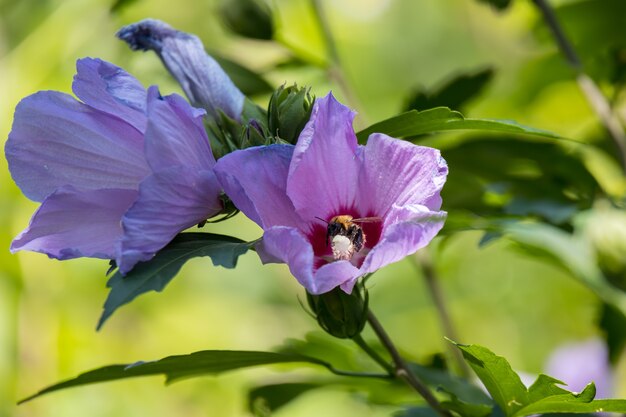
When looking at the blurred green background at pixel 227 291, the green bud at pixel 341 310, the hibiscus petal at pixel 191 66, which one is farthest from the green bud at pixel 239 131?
the blurred green background at pixel 227 291

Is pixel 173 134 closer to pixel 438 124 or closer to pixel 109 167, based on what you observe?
pixel 109 167

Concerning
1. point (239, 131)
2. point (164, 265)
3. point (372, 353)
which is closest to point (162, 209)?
point (164, 265)

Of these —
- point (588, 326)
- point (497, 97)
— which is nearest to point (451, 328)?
point (497, 97)

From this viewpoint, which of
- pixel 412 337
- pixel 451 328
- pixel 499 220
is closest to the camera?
pixel 499 220

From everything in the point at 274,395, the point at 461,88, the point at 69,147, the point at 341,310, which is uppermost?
the point at 461,88

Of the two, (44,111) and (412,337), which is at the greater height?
(44,111)

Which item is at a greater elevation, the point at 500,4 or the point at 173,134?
the point at 500,4

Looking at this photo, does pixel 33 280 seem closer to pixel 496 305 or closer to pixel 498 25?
pixel 496 305

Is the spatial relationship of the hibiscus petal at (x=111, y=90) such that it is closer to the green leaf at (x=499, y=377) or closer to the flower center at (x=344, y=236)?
the flower center at (x=344, y=236)
